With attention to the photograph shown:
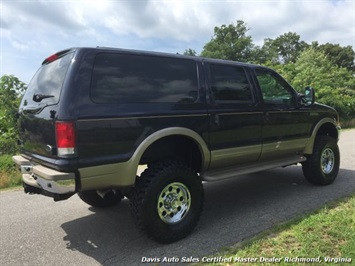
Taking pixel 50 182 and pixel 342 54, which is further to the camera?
pixel 342 54

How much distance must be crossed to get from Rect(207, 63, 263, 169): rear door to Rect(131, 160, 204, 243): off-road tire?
54 centimetres

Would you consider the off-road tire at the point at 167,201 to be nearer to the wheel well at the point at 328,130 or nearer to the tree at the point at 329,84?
the wheel well at the point at 328,130

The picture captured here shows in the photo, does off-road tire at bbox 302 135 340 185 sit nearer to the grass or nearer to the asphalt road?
the asphalt road

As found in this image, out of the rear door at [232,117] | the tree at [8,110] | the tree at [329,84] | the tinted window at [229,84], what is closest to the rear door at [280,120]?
the rear door at [232,117]

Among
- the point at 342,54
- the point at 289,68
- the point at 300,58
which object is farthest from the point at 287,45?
the point at 289,68

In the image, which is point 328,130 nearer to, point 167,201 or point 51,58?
point 167,201

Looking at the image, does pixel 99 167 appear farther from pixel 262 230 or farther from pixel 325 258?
pixel 325 258

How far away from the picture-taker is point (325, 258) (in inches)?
127

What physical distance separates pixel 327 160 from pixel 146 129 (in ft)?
13.0

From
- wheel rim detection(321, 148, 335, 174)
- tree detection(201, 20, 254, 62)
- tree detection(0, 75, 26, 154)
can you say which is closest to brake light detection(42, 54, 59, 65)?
wheel rim detection(321, 148, 335, 174)

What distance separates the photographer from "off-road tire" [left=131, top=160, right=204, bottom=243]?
364 centimetres

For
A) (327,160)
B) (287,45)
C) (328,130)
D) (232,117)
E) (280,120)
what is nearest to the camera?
(232,117)

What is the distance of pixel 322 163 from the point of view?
19.6 ft

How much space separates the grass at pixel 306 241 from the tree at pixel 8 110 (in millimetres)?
7330
